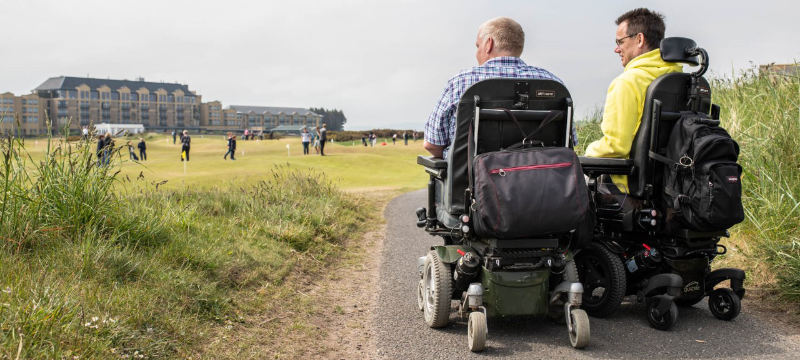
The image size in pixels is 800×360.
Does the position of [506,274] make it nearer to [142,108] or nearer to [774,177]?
[774,177]

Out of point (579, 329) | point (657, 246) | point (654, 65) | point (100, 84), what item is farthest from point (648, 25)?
point (100, 84)

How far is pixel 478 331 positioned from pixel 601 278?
4.41 ft

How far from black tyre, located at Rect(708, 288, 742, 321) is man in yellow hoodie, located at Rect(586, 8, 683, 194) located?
3.34 ft

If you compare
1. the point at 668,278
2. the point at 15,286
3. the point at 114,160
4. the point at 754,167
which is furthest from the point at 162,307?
the point at 754,167

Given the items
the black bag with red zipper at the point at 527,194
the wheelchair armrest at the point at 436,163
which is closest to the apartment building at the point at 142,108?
the wheelchair armrest at the point at 436,163

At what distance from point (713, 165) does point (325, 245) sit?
491 centimetres

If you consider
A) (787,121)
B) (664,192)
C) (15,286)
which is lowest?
(15,286)

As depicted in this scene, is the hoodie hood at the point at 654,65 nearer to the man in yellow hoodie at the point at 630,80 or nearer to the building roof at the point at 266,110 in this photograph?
the man in yellow hoodie at the point at 630,80

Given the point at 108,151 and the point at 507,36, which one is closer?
the point at 507,36

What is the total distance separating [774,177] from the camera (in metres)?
6.29

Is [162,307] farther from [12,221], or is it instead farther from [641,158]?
[641,158]

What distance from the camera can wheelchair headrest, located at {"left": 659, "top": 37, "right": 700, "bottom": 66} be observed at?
14.8ft

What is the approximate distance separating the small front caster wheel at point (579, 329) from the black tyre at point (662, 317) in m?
0.76

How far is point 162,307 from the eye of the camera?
4.03m
